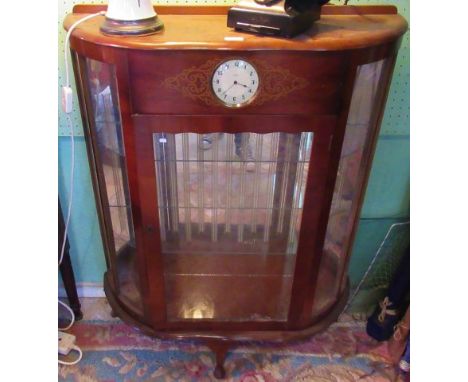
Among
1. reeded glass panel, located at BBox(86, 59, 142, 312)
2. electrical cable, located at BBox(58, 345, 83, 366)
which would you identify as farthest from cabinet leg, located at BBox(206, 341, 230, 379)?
electrical cable, located at BBox(58, 345, 83, 366)

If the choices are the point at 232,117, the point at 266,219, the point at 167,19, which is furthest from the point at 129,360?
the point at 167,19

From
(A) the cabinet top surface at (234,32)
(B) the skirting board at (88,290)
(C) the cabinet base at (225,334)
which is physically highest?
(A) the cabinet top surface at (234,32)

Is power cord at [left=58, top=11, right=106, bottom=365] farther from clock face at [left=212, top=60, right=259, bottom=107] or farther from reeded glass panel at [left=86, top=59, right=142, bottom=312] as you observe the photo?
clock face at [left=212, top=60, right=259, bottom=107]

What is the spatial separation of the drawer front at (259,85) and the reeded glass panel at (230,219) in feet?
0.29

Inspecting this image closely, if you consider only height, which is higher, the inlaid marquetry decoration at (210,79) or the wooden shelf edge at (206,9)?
the wooden shelf edge at (206,9)

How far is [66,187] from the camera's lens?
4.38 feet

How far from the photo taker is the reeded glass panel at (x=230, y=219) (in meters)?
0.98

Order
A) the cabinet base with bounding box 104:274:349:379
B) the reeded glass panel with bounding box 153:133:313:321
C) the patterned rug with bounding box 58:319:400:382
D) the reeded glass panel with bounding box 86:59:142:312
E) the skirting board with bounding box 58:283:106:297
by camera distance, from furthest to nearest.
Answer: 1. the skirting board with bounding box 58:283:106:297
2. the patterned rug with bounding box 58:319:400:382
3. the cabinet base with bounding box 104:274:349:379
4. the reeded glass panel with bounding box 153:133:313:321
5. the reeded glass panel with bounding box 86:59:142:312

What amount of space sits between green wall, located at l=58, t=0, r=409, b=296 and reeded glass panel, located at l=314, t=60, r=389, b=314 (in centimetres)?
27

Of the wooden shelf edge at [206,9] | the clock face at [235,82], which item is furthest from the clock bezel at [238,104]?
the wooden shelf edge at [206,9]

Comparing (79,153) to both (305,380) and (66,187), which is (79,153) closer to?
(66,187)

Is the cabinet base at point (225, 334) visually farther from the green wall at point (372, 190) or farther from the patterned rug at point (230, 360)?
the green wall at point (372, 190)

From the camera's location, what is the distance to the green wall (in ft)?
3.93

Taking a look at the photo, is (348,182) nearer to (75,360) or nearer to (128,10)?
(128,10)
